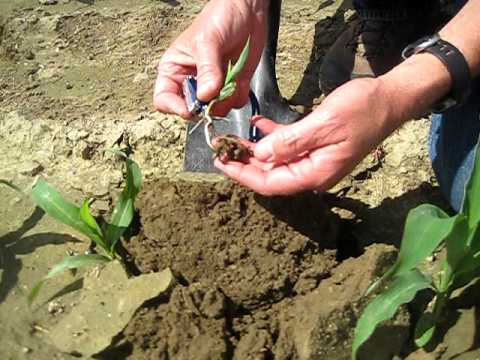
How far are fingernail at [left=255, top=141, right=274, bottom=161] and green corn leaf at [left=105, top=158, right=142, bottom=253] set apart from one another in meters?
0.31

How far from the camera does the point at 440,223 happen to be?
1296 millimetres

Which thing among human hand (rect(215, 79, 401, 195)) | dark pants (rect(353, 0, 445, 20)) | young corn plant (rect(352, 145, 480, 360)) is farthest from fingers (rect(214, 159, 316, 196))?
dark pants (rect(353, 0, 445, 20))

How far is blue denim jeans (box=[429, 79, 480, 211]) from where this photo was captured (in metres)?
1.83

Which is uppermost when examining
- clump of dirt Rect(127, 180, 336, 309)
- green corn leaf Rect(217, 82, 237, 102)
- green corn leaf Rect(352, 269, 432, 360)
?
green corn leaf Rect(217, 82, 237, 102)

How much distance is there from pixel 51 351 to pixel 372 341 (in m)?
0.64

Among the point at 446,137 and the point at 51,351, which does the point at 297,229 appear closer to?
the point at 446,137

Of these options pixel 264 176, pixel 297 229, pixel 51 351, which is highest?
pixel 264 176

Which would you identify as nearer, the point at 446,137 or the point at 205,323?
the point at 205,323

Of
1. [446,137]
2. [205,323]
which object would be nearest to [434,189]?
[446,137]

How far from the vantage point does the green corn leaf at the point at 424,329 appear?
4.99 feet

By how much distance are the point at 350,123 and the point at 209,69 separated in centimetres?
34

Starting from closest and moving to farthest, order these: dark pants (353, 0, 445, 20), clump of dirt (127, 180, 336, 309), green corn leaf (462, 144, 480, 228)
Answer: green corn leaf (462, 144, 480, 228), clump of dirt (127, 180, 336, 309), dark pants (353, 0, 445, 20)

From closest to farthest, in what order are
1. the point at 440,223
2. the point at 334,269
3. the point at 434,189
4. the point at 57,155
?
the point at 440,223, the point at 334,269, the point at 434,189, the point at 57,155

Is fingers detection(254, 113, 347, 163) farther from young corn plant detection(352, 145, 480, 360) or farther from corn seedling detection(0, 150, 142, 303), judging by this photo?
corn seedling detection(0, 150, 142, 303)
